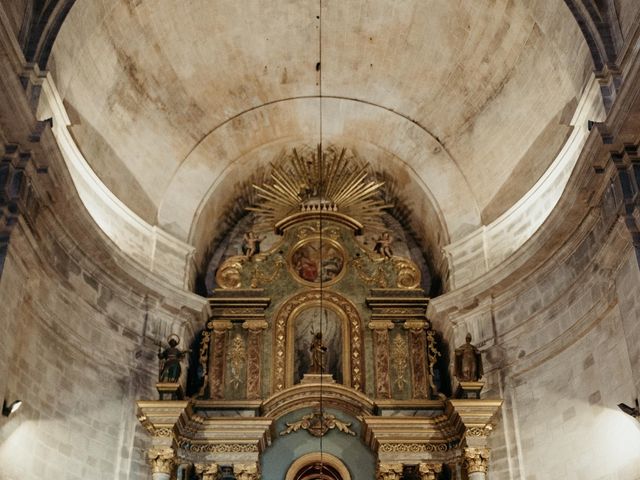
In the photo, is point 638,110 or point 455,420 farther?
point 455,420

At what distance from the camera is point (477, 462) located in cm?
1196

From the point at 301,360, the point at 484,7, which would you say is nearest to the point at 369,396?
the point at 301,360

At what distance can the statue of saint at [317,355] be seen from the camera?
13.8 m

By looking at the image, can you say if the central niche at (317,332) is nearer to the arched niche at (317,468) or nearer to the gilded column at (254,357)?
the gilded column at (254,357)

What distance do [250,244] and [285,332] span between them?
183cm

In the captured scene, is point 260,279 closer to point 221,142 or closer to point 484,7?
point 221,142

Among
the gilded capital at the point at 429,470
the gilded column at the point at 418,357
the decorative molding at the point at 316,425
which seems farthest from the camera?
the gilded column at the point at 418,357

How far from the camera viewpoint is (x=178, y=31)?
44.7ft

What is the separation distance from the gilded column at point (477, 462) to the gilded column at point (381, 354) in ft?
6.95

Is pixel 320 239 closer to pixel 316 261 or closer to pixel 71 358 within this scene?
pixel 316 261

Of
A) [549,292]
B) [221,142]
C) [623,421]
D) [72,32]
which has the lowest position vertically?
[623,421]

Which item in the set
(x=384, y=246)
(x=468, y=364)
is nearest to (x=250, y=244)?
(x=384, y=246)

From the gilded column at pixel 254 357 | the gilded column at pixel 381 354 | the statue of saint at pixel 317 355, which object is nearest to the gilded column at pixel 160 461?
the gilded column at pixel 254 357

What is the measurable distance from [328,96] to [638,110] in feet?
23.2
